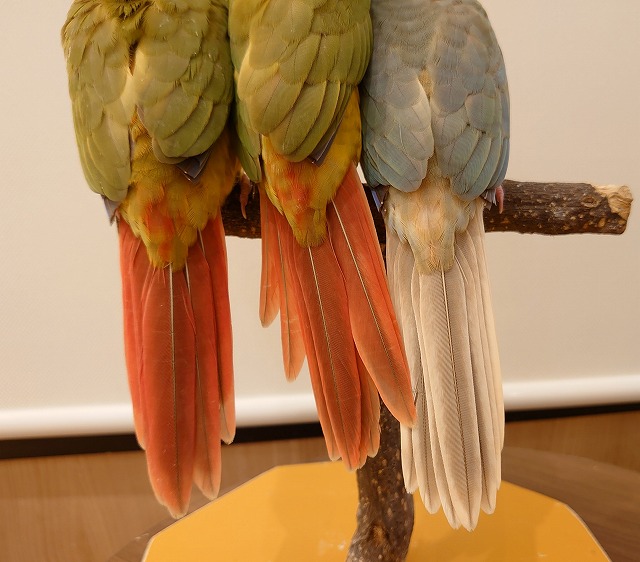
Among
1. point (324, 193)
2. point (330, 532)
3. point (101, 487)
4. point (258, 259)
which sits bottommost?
point (101, 487)

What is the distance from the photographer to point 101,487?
1052 mm

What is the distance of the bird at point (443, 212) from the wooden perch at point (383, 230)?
2.7 inches

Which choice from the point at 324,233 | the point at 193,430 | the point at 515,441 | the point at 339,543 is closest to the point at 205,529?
the point at 339,543

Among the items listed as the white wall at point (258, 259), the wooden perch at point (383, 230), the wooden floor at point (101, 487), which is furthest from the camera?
the wooden floor at point (101, 487)

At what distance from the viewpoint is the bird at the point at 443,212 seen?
47cm

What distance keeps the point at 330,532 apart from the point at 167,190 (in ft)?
1.63

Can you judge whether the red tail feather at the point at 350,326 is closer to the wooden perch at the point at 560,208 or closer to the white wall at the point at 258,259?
the wooden perch at the point at 560,208

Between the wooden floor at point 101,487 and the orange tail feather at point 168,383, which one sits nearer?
the orange tail feather at point 168,383

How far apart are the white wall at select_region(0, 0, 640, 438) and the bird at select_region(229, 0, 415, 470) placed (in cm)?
52

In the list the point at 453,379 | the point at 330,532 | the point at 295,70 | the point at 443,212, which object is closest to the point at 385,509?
the point at 330,532

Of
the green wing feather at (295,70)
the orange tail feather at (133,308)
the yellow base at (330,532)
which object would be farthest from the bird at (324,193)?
the yellow base at (330,532)

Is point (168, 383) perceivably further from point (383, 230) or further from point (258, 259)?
point (258, 259)

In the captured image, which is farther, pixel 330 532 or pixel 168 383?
pixel 330 532

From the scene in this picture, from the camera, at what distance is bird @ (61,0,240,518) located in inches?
17.7
